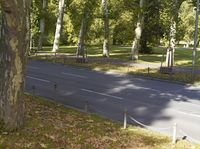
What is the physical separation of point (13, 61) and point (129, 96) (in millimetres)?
10165

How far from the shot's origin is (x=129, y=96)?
20531mm

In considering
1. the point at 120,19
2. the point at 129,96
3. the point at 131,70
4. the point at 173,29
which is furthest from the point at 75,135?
the point at 120,19

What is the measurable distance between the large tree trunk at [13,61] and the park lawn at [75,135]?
1.84 ft

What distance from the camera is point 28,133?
37.4 feet

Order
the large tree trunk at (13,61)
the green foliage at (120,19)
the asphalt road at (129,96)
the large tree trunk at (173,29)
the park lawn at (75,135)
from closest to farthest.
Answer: the park lawn at (75,135), the large tree trunk at (13,61), the asphalt road at (129,96), the large tree trunk at (173,29), the green foliage at (120,19)

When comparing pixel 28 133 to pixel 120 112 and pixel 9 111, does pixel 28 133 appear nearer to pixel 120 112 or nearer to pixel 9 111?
pixel 9 111

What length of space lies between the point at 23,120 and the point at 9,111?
66 cm

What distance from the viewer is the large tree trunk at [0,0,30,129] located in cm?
1115

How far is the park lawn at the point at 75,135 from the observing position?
10836mm

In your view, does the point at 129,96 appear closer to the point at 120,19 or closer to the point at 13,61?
the point at 13,61

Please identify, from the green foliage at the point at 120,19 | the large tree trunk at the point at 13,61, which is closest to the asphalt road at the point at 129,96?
the large tree trunk at the point at 13,61

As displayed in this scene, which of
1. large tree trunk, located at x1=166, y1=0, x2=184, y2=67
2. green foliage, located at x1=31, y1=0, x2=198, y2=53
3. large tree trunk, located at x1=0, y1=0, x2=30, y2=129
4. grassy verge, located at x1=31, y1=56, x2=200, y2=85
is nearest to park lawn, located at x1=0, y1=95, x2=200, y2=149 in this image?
large tree trunk, located at x1=0, y1=0, x2=30, y2=129

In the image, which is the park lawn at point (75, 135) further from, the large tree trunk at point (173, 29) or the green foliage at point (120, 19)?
the green foliage at point (120, 19)

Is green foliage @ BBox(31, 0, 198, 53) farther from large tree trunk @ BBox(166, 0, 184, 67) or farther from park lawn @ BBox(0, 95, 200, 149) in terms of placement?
park lawn @ BBox(0, 95, 200, 149)
